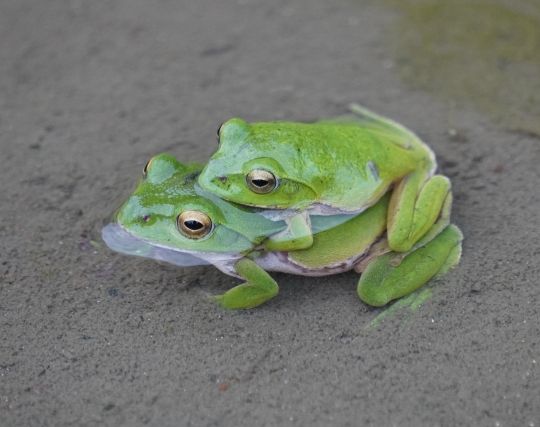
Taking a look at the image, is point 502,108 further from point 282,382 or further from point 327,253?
point 282,382

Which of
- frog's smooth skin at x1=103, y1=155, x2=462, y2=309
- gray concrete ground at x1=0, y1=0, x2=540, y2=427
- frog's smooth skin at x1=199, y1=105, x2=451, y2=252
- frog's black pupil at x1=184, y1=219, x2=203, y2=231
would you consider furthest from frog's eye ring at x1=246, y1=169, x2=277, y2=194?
gray concrete ground at x1=0, y1=0, x2=540, y2=427

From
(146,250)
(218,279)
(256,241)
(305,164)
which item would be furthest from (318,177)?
(146,250)

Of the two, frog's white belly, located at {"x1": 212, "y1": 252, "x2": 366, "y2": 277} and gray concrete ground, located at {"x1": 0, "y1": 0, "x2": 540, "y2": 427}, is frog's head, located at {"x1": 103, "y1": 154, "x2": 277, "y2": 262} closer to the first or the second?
frog's white belly, located at {"x1": 212, "y1": 252, "x2": 366, "y2": 277}

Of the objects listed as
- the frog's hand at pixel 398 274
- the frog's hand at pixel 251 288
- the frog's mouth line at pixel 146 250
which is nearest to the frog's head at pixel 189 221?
the frog's hand at pixel 251 288

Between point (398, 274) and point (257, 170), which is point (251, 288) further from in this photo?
point (398, 274)

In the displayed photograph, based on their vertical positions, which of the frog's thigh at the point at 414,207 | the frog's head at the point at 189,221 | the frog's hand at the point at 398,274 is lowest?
the frog's hand at the point at 398,274

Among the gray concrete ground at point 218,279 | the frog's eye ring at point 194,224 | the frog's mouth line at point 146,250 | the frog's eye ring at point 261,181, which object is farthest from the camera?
the frog's mouth line at point 146,250

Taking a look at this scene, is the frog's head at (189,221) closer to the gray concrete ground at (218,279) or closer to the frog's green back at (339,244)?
the frog's green back at (339,244)
